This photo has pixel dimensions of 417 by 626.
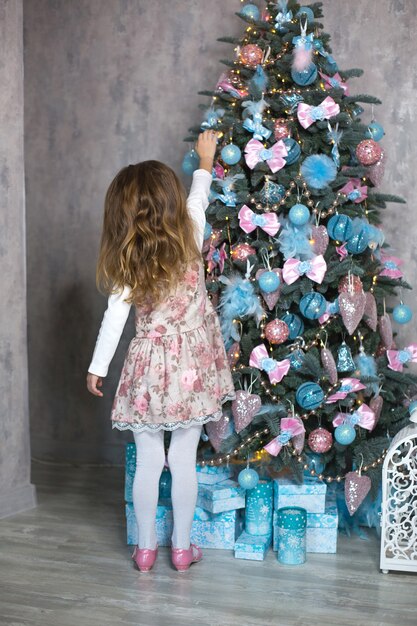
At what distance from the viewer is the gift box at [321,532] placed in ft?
9.46

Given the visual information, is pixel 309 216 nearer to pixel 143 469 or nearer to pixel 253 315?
pixel 253 315

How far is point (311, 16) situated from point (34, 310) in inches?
79.7

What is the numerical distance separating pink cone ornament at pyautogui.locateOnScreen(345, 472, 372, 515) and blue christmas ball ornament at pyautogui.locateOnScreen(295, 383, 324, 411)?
278 mm

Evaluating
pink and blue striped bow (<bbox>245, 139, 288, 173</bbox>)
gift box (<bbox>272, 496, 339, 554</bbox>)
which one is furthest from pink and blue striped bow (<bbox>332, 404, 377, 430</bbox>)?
pink and blue striped bow (<bbox>245, 139, 288, 173</bbox>)

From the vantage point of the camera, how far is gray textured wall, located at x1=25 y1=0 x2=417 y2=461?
138 inches

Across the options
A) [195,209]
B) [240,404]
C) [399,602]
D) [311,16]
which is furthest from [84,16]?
[399,602]

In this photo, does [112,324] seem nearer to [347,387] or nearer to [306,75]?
Answer: [347,387]

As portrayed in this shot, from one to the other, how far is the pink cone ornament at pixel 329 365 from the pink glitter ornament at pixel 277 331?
0.14m

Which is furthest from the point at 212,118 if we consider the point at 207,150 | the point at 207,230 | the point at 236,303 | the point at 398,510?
the point at 398,510

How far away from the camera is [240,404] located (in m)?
2.83

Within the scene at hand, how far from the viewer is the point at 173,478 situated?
2.73m

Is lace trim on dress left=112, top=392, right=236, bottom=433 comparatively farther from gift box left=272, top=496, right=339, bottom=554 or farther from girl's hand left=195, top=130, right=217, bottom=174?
girl's hand left=195, top=130, right=217, bottom=174

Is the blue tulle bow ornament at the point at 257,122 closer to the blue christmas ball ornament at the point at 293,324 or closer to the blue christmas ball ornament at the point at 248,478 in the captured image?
the blue christmas ball ornament at the point at 293,324

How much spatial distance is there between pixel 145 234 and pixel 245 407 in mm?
686
